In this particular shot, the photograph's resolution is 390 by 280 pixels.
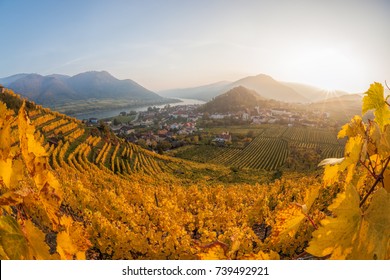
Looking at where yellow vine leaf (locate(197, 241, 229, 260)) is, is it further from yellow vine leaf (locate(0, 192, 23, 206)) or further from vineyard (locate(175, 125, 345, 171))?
vineyard (locate(175, 125, 345, 171))

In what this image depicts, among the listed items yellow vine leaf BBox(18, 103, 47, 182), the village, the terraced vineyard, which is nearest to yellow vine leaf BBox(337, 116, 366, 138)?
yellow vine leaf BBox(18, 103, 47, 182)

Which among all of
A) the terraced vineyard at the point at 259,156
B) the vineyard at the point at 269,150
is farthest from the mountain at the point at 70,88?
the terraced vineyard at the point at 259,156

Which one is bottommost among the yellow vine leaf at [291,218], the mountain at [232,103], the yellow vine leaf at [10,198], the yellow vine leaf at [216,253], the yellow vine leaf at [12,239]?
the yellow vine leaf at [216,253]

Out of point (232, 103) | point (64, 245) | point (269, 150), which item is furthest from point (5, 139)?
point (232, 103)

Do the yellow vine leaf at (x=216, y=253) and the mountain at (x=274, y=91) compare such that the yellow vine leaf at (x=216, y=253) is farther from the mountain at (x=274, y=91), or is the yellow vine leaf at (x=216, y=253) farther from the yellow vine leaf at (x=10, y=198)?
the mountain at (x=274, y=91)

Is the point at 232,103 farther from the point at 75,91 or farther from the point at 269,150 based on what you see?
the point at 269,150
